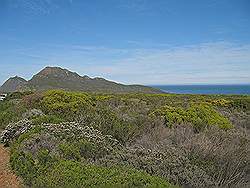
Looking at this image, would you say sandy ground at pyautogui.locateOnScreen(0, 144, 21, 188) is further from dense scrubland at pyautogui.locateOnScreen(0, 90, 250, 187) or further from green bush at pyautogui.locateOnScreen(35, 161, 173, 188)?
green bush at pyautogui.locateOnScreen(35, 161, 173, 188)

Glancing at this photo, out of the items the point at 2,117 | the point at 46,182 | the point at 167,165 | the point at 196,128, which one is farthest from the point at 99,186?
the point at 2,117

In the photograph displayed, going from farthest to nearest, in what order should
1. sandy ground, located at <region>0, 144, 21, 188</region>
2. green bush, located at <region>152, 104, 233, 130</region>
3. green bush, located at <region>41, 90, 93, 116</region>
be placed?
green bush, located at <region>41, 90, 93, 116</region>
green bush, located at <region>152, 104, 233, 130</region>
sandy ground, located at <region>0, 144, 21, 188</region>

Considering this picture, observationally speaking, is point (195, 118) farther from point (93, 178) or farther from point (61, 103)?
point (93, 178)

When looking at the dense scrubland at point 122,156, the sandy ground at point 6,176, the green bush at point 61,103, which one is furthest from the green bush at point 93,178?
the green bush at point 61,103

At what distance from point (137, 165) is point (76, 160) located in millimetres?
1386

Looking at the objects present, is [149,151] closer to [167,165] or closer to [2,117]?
[167,165]

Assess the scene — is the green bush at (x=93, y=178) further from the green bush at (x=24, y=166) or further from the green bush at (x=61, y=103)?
the green bush at (x=61, y=103)

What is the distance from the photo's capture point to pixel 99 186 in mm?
5887

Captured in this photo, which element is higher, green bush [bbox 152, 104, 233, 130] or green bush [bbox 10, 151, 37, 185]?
green bush [bbox 152, 104, 233, 130]

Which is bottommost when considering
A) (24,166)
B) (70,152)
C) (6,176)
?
(6,176)

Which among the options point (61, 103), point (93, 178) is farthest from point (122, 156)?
point (61, 103)

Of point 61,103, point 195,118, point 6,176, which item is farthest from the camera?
point 61,103

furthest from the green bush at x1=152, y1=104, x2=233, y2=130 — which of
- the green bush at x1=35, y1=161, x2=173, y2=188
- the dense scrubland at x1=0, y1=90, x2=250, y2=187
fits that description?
the green bush at x1=35, y1=161, x2=173, y2=188

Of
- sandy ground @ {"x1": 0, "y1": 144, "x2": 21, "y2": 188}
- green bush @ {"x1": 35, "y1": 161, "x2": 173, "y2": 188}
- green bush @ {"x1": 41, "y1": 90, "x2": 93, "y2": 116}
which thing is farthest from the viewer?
green bush @ {"x1": 41, "y1": 90, "x2": 93, "y2": 116}
